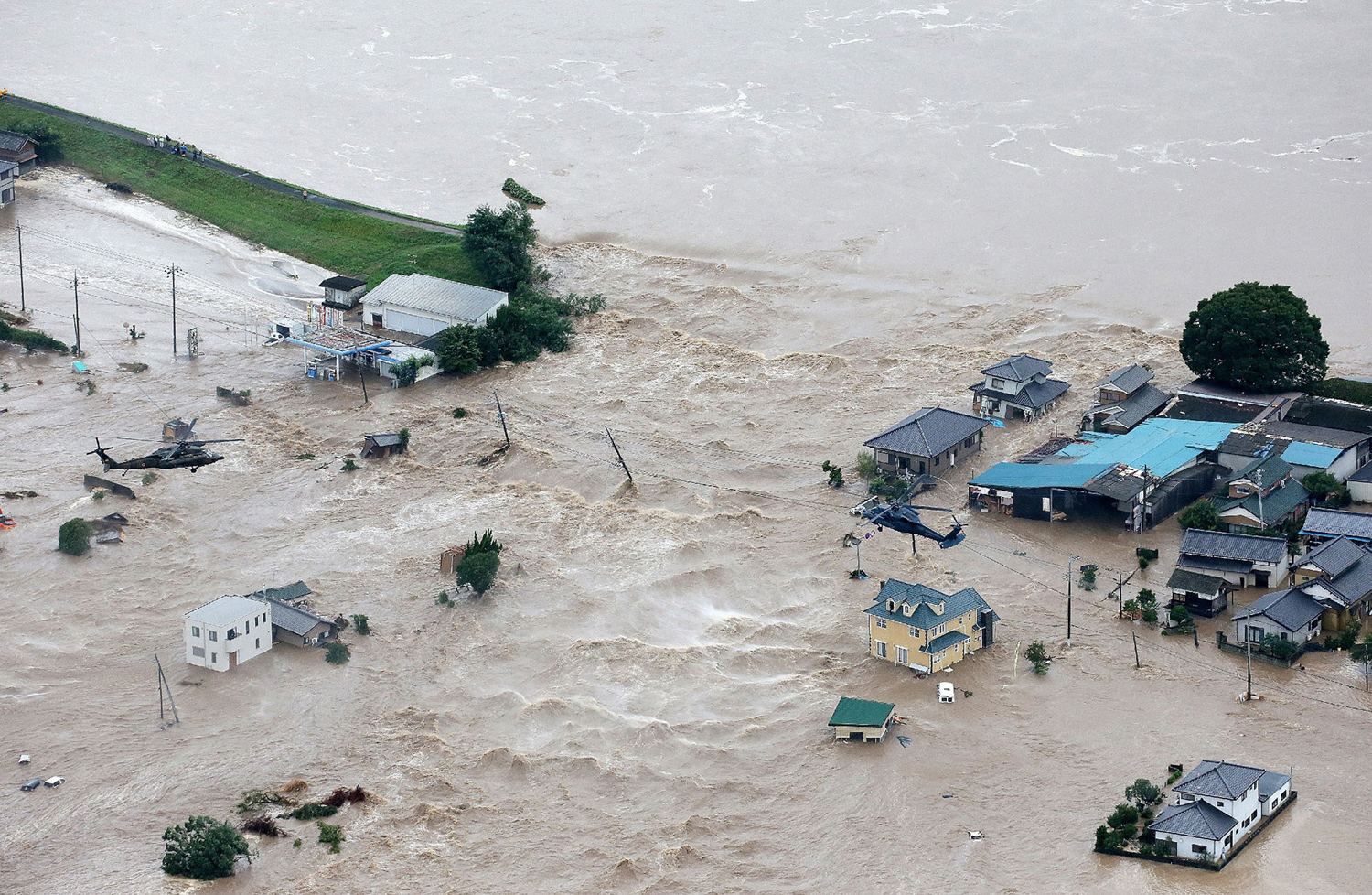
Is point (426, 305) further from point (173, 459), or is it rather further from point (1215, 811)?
point (1215, 811)

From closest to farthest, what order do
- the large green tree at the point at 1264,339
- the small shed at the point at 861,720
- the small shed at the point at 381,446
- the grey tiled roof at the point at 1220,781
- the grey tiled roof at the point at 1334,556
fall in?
the grey tiled roof at the point at 1220,781, the small shed at the point at 861,720, the grey tiled roof at the point at 1334,556, the large green tree at the point at 1264,339, the small shed at the point at 381,446

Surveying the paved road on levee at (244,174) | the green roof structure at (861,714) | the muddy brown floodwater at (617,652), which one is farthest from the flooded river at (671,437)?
the paved road on levee at (244,174)

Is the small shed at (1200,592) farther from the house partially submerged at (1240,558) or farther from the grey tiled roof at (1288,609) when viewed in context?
the grey tiled roof at (1288,609)

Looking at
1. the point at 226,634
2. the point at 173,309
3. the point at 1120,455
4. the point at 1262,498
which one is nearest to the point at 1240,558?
the point at 1262,498

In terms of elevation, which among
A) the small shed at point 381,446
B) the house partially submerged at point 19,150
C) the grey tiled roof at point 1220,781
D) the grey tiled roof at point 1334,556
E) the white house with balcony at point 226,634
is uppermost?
the house partially submerged at point 19,150

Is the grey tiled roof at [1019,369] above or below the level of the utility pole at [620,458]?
above

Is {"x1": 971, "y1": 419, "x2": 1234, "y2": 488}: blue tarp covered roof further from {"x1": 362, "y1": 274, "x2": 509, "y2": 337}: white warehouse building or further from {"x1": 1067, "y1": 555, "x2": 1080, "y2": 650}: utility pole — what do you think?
{"x1": 362, "y1": 274, "x2": 509, "y2": 337}: white warehouse building
